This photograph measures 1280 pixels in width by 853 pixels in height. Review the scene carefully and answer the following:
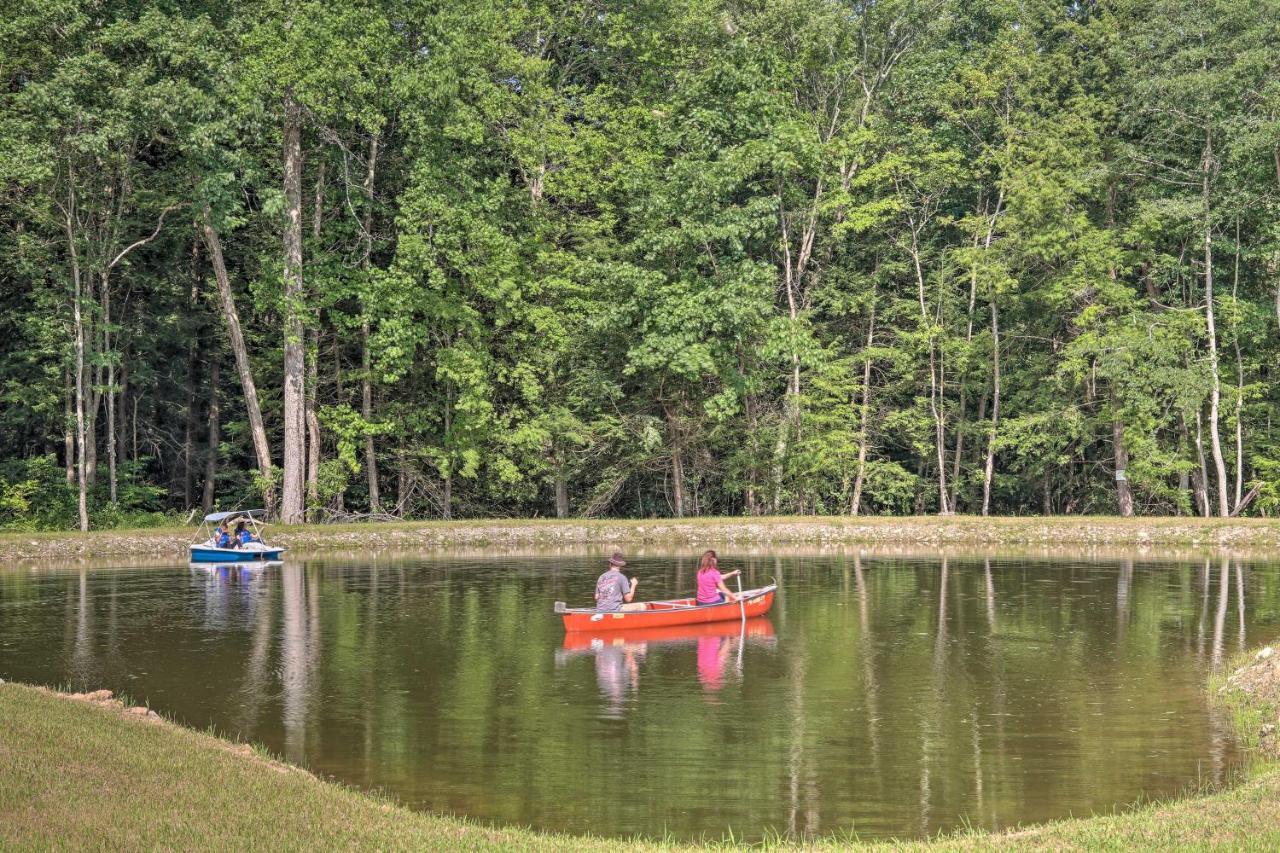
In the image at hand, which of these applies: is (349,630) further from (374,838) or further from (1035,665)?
(374,838)

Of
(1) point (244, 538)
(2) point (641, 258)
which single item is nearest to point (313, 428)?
(1) point (244, 538)

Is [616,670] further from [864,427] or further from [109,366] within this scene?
[864,427]

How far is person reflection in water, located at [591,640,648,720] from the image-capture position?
17250 millimetres

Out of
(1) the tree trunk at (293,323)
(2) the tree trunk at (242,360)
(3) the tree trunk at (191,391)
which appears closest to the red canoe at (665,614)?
(1) the tree trunk at (293,323)

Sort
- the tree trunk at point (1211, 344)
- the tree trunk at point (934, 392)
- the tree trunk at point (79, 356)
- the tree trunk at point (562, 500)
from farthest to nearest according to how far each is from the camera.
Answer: the tree trunk at point (934, 392) → the tree trunk at point (562, 500) → the tree trunk at point (1211, 344) → the tree trunk at point (79, 356)

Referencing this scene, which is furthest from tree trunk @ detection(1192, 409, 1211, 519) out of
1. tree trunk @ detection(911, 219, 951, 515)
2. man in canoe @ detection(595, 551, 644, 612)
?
man in canoe @ detection(595, 551, 644, 612)

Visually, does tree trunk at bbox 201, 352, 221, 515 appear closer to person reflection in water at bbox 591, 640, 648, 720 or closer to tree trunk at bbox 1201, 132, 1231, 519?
person reflection in water at bbox 591, 640, 648, 720

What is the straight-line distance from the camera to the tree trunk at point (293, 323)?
4294 centimetres

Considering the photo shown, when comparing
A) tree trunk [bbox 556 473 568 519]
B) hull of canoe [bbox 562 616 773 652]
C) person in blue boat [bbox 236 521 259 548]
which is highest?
tree trunk [bbox 556 473 568 519]

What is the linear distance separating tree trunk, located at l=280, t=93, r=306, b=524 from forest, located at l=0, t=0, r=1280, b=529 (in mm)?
140

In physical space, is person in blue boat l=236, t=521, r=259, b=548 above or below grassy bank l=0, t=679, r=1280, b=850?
above

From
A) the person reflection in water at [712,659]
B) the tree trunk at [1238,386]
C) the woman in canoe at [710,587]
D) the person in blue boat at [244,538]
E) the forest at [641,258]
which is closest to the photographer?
the person reflection in water at [712,659]

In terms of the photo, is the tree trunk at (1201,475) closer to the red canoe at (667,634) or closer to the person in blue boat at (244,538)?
the red canoe at (667,634)

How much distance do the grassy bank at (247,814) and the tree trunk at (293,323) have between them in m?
31.4
